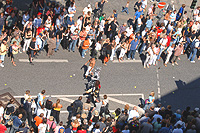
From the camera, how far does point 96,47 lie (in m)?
21.9

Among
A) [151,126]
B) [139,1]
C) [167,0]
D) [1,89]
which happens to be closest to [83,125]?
[151,126]

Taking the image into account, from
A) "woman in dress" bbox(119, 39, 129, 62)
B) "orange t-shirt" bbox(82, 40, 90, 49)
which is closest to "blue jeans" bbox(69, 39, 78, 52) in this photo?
"orange t-shirt" bbox(82, 40, 90, 49)

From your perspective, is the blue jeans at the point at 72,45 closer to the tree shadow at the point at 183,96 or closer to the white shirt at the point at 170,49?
the white shirt at the point at 170,49

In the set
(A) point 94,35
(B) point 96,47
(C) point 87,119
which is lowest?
(C) point 87,119

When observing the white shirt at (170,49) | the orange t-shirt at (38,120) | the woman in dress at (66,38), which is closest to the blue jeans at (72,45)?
the woman in dress at (66,38)

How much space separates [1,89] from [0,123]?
3298mm

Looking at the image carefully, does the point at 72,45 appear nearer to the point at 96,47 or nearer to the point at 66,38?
the point at 66,38

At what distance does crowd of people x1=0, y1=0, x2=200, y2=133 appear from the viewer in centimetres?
1695

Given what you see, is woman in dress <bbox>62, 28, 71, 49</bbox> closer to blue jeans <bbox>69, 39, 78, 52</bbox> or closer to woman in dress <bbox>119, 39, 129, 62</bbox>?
blue jeans <bbox>69, 39, 78, 52</bbox>

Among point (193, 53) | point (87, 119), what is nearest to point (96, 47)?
point (87, 119)

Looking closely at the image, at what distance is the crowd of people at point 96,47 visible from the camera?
16953 mm

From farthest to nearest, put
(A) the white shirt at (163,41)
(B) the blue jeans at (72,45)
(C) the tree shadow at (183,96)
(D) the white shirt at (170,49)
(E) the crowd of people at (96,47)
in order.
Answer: (A) the white shirt at (163,41) → (D) the white shirt at (170,49) → (B) the blue jeans at (72,45) → (C) the tree shadow at (183,96) → (E) the crowd of people at (96,47)

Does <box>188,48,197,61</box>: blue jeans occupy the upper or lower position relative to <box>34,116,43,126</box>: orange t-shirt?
upper

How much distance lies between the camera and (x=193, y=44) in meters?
23.7
